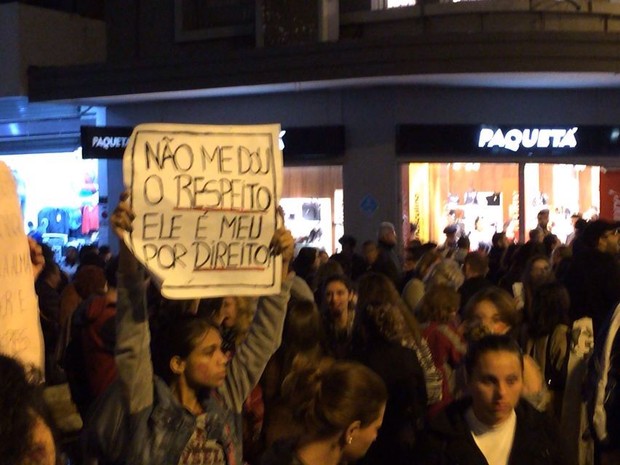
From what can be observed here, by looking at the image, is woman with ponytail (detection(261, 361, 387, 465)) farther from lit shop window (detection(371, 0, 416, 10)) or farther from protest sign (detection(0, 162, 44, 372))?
lit shop window (detection(371, 0, 416, 10))

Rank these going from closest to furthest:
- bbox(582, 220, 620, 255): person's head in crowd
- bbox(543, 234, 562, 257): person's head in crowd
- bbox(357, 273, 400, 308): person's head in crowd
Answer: bbox(357, 273, 400, 308): person's head in crowd
bbox(582, 220, 620, 255): person's head in crowd
bbox(543, 234, 562, 257): person's head in crowd

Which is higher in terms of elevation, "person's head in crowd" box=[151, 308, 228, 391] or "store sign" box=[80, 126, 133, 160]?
"store sign" box=[80, 126, 133, 160]

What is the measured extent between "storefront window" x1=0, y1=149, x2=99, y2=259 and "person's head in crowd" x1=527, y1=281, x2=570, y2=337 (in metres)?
15.4

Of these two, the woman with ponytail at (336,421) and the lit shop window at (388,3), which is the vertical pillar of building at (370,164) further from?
the woman with ponytail at (336,421)

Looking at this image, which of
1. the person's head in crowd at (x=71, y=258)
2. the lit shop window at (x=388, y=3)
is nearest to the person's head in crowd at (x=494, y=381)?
the person's head in crowd at (x=71, y=258)

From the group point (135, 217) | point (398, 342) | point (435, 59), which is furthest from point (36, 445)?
point (435, 59)

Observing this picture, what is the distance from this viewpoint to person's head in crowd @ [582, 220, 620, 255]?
27.3 ft

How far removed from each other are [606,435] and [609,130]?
13992mm

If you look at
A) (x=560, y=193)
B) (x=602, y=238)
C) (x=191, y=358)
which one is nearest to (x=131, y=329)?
(x=191, y=358)

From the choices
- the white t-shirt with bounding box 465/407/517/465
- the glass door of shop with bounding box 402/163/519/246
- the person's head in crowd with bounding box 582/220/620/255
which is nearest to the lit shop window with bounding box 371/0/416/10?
the glass door of shop with bounding box 402/163/519/246

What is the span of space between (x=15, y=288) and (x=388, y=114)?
565 inches

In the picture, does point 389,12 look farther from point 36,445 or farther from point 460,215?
point 36,445

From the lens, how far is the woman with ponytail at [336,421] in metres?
3.32

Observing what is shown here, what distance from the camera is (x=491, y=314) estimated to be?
5.69 metres
